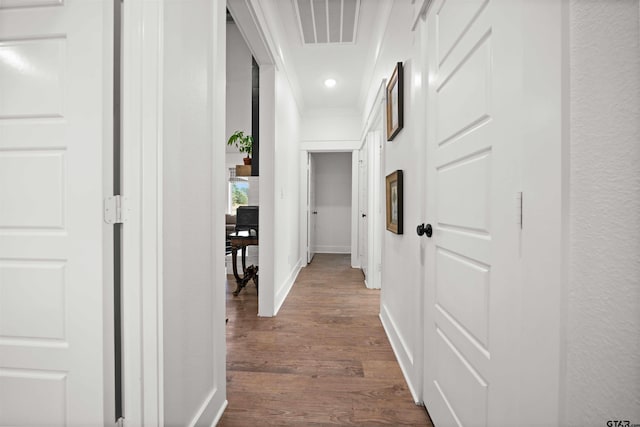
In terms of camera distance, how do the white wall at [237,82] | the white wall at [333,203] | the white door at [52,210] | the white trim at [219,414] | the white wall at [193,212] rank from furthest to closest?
the white wall at [333,203] → the white wall at [237,82] → the white trim at [219,414] → the white wall at [193,212] → the white door at [52,210]

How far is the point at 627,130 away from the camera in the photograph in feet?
1.55

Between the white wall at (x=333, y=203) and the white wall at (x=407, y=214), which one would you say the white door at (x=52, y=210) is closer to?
the white wall at (x=407, y=214)

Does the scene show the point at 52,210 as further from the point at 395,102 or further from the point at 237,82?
the point at 237,82

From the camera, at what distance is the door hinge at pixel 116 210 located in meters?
0.94

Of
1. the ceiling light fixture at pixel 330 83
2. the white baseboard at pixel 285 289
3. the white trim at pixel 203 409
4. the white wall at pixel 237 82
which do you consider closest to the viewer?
the white trim at pixel 203 409

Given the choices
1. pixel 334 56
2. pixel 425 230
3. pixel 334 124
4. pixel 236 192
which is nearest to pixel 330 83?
pixel 334 56

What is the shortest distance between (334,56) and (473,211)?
293 centimetres

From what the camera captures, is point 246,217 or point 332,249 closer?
point 246,217

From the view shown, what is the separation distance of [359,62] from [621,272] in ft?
11.4

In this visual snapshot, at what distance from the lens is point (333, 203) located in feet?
22.0

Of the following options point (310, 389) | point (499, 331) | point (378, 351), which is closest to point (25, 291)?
point (310, 389)

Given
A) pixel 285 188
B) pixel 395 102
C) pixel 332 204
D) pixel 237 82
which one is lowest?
pixel 332 204

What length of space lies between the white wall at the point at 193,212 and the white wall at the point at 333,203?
17.2 ft

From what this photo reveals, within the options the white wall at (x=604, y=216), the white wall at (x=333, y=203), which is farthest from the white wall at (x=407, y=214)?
the white wall at (x=333, y=203)
